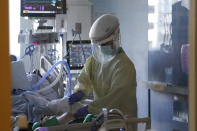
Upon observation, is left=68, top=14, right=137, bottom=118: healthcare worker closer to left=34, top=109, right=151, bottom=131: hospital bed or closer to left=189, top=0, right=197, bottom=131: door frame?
left=34, top=109, right=151, bottom=131: hospital bed

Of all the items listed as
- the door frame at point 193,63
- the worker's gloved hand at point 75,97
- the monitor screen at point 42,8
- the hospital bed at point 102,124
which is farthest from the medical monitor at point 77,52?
the door frame at point 193,63

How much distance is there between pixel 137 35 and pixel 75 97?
1402mm

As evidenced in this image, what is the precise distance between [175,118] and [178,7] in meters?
0.97

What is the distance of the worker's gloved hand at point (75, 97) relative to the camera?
268cm

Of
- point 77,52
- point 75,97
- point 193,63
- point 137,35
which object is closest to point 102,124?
point 193,63

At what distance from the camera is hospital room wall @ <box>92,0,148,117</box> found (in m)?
3.65

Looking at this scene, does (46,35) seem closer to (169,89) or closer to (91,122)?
(169,89)

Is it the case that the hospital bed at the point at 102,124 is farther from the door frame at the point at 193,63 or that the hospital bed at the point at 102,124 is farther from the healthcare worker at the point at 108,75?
the healthcare worker at the point at 108,75

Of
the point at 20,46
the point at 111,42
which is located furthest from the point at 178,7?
the point at 20,46

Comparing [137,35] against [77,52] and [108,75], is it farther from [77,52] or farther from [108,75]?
[108,75]

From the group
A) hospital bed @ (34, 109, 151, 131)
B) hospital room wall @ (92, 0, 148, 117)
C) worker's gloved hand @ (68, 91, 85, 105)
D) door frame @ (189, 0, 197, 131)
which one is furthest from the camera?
hospital room wall @ (92, 0, 148, 117)

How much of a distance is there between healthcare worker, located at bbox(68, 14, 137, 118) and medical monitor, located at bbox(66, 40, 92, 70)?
64cm

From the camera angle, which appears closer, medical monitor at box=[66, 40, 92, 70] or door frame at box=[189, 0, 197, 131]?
door frame at box=[189, 0, 197, 131]

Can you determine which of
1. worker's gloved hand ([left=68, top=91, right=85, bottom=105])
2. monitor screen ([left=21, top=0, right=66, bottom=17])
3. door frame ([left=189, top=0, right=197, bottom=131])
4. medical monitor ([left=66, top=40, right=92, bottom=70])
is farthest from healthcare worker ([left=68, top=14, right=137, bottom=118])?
door frame ([left=189, top=0, right=197, bottom=131])
